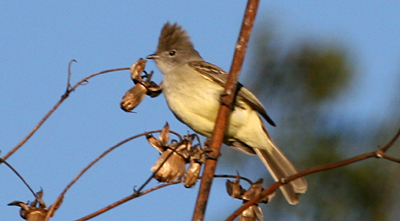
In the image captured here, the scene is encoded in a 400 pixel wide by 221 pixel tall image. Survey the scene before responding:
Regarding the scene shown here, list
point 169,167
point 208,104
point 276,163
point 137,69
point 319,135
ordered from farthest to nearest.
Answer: point 319,135
point 276,163
point 208,104
point 137,69
point 169,167

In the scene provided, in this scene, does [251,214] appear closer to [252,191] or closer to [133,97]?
[252,191]

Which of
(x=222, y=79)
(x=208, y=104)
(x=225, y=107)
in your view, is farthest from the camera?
(x=222, y=79)

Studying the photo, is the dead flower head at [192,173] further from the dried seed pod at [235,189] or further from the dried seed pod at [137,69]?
the dried seed pod at [137,69]

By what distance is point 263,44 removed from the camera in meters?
7.63

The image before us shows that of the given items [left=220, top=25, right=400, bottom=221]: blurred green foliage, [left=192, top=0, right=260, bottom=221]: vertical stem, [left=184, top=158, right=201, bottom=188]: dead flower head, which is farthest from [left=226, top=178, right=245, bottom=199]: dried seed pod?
[left=220, top=25, right=400, bottom=221]: blurred green foliage

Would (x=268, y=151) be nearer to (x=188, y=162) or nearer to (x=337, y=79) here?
(x=188, y=162)

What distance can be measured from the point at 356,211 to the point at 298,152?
90 cm

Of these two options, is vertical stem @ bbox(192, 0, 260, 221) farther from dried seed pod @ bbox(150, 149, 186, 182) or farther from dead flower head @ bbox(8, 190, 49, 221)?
dead flower head @ bbox(8, 190, 49, 221)

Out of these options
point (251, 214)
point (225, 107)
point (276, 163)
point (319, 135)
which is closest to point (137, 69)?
point (225, 107)

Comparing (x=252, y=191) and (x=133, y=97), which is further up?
(x=133, y=97)

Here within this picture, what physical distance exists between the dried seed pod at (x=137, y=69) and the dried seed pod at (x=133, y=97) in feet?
0.13

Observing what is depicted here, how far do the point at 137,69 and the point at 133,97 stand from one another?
0.13 m

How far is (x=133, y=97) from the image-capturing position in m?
2.88

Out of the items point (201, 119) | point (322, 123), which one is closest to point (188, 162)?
point (201, 119)
